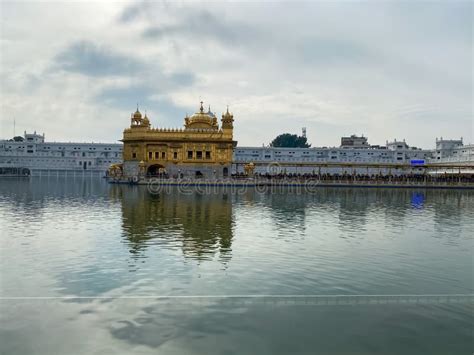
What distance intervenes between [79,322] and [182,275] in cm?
396

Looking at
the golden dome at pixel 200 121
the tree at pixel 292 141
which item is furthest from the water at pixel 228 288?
the tree at pixel 292 141

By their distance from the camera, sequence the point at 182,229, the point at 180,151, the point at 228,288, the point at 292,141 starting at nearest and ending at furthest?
the point at 228,288
the point at 182,229
the point at 180,151
the point at 292,141

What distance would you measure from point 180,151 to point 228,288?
59842 millimetres

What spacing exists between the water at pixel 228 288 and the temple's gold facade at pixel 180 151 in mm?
47887

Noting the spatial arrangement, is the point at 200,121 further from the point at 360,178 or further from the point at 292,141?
the point at 292,141

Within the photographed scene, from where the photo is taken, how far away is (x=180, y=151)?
231 feet

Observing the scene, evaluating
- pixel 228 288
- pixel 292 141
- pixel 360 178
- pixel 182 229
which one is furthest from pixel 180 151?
pixel 292 141

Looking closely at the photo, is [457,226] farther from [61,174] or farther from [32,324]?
[61,174]

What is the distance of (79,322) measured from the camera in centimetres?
942

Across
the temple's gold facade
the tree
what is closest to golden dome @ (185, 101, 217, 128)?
the temple's gold facade

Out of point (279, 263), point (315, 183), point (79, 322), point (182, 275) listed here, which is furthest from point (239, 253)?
point (315, 183)

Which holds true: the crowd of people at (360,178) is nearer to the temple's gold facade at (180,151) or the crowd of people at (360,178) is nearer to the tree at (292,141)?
the temple's gold facade at (180,151)

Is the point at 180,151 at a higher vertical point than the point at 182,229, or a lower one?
higher

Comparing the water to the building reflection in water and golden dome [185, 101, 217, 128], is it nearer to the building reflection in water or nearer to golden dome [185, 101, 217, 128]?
the building reflection in water
